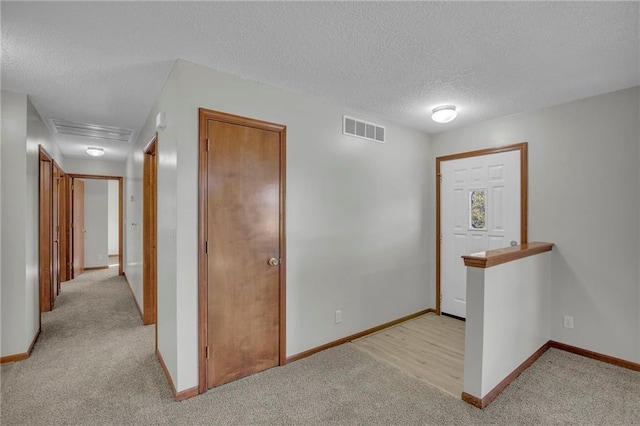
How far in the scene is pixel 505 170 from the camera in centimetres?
355

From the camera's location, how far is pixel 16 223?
2857 millimetres

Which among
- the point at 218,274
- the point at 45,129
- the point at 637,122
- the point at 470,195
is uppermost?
the point at 45,129

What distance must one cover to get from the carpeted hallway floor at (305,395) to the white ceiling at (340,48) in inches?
95.6

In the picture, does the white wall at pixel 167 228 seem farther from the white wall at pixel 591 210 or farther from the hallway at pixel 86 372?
the white wall at pixel 591 210

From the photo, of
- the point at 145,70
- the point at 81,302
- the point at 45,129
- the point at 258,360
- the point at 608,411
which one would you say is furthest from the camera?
the point at 81,302

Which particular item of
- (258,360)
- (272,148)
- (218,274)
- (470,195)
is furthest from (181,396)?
(470,195)

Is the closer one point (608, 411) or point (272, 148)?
point (608, 411)

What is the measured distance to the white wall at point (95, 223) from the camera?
7246mm

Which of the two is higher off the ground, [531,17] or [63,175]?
[531,17]

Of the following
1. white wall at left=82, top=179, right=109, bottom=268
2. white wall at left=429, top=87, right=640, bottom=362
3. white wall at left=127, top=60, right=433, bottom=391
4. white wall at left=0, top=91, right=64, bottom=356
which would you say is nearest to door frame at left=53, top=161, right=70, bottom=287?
white wall at left=82, top=179, right=109, bottom=268

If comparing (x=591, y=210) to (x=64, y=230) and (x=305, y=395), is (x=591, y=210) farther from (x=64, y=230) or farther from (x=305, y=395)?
(x=64, y=230)

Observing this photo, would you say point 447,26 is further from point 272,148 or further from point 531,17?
point 272,148

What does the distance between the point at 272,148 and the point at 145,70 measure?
3.66 ft

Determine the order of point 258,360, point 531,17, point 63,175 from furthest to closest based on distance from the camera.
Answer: point 63,175, point 258,360, point 531,17
